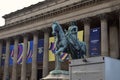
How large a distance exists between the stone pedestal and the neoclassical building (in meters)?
21.9

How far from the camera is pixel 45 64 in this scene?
4088cm

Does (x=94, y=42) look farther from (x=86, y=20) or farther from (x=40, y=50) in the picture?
(x=40, y=50)

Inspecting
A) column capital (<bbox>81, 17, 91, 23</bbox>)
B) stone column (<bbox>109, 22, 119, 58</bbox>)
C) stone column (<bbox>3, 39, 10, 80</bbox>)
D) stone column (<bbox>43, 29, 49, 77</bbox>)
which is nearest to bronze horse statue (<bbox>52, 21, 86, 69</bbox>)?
stone column (<bbox>109, 22, 119, 58</bbox>)

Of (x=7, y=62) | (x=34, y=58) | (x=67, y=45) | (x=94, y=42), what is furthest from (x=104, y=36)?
(x=7, y=62)

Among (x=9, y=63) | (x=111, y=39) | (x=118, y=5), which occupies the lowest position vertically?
(x=9, y=63)

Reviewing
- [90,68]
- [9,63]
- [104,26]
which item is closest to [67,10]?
[104,26]

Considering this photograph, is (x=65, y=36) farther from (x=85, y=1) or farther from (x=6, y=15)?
(x=6, y=15)

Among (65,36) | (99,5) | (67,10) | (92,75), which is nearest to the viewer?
(92,75)

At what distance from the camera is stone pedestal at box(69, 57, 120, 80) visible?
10.9 m

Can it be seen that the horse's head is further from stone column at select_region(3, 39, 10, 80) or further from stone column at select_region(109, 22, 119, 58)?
stone column at select_region(3, 39, 10, 80)

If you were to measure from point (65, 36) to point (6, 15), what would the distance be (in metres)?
36.2

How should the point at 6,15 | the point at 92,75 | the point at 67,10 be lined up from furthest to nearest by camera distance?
the point at 6,15, the point at 67,10, the point at 92,75

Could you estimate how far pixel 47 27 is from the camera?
4222 centimetres

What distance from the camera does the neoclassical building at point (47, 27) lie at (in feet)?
115
